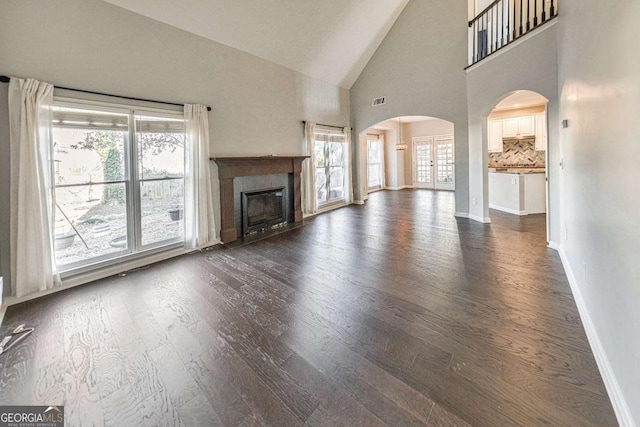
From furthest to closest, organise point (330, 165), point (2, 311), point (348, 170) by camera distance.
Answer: point (348, 170) → point (330, 165) → point (2, 311)

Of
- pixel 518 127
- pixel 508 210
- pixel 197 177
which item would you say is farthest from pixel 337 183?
pixel 518 127

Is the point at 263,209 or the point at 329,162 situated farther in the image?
the point at 329,162

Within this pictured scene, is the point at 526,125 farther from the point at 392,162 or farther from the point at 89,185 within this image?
the point at 89,185

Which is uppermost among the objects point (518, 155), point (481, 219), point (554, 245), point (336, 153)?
point (336, 153)

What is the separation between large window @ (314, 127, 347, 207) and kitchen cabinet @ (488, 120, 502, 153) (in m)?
4.36

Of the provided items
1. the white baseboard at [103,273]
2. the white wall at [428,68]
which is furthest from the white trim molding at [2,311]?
the white wall at [428,68]

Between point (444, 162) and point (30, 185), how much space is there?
12074mm

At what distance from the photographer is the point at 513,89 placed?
470 centimetres

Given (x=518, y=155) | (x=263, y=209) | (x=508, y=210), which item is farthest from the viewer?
(x=518, y=155)

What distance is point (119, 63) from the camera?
11.9 feet

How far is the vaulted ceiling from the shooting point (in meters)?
4.13

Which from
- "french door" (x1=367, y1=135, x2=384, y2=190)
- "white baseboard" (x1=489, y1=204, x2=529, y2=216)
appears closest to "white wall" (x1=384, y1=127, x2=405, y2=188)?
"french door" (x1=367, y1=135, x2=384, y2=190)

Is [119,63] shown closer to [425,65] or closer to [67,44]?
[67,44]

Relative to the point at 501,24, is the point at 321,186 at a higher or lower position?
lower
